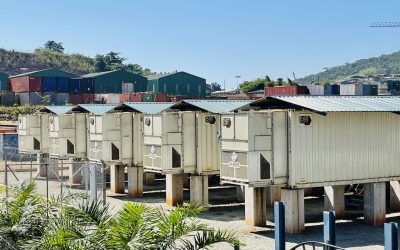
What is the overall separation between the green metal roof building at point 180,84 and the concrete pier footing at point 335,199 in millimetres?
62893

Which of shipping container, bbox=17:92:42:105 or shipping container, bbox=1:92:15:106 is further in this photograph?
shipping container, bbox=1:92:15:106

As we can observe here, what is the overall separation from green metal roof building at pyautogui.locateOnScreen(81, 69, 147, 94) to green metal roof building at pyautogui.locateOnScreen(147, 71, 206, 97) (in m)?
2.52

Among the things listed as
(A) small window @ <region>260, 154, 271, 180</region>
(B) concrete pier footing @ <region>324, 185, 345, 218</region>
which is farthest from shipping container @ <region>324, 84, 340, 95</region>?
(A) small window @ <region>260, 154, 271, 180</region>

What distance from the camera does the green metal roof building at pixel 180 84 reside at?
289 ft

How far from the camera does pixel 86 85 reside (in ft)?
259

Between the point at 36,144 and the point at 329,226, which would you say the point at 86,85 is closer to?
the point at 36,144

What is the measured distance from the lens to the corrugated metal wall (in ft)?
74.1

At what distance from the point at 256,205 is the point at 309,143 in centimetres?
336

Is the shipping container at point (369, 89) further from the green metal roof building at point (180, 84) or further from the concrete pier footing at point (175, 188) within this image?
the concrete pier footing at point (175, 188)

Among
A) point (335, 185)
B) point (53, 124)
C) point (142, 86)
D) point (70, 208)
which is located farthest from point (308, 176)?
point (142, 86)

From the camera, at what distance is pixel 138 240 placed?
1012 cm

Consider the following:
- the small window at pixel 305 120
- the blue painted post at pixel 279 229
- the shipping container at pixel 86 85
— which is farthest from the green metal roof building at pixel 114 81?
the blue painted post at pixel 279 229

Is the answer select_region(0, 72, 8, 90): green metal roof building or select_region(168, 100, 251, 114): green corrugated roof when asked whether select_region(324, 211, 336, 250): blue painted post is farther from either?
select_region(0, 72, 8, 90): green metal roof building

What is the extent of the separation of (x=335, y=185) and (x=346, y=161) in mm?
1036
